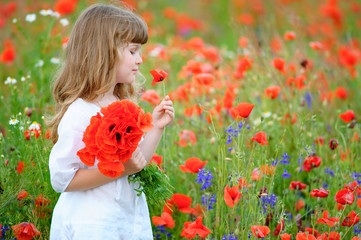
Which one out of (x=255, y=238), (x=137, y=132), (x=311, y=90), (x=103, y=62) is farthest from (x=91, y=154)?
(x=311, y=90)

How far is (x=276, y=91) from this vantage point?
254cm

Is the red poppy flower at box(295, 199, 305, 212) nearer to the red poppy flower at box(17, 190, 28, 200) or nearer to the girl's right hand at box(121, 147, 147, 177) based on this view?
the girl's right hand at box(121, 147, 147, 177)

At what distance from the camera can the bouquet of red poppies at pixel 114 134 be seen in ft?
4.56

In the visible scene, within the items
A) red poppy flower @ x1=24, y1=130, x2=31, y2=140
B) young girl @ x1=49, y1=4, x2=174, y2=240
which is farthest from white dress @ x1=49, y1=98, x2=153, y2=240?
red poppy flower @ x1=24, y1=130, x2=31, y2=140

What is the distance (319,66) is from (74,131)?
3.12 m

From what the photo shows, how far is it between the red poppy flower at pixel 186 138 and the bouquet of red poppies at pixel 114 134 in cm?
114

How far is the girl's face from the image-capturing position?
177cm

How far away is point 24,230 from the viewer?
1762mm

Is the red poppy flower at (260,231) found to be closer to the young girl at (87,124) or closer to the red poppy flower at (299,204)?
the young girl at (87,124)

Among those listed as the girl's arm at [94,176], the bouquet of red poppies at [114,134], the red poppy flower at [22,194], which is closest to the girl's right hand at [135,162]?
the girl's arm at [94,176]

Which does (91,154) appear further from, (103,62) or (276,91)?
(276,91)

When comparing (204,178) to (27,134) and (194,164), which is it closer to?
(194,164)

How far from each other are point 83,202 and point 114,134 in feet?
1.38

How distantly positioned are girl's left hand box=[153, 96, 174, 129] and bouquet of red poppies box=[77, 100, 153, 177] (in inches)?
10.6
